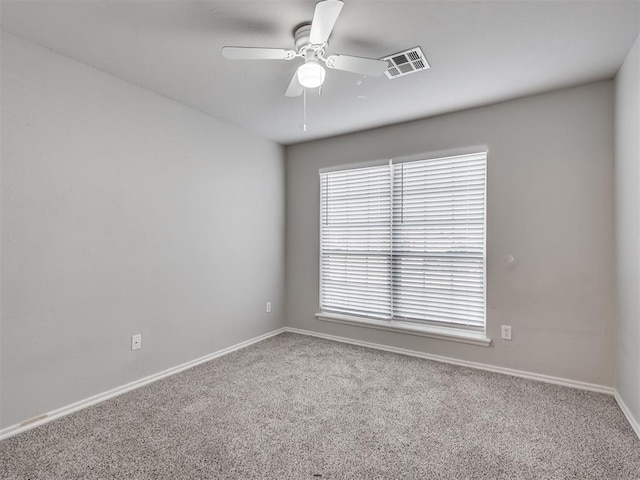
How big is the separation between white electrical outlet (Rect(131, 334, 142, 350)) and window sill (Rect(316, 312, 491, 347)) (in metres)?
1.98

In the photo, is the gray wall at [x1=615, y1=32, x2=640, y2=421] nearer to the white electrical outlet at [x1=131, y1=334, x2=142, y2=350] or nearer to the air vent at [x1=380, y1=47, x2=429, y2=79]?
the air vent at [x1=380, y1=47, x2=429, y2=79]

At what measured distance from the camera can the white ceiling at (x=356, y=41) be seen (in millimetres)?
1805

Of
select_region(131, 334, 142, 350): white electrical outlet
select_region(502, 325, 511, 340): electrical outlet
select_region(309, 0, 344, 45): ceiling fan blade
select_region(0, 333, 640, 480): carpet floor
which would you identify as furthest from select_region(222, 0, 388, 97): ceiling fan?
select_region(502, 325, 511, 340): electrical outlet

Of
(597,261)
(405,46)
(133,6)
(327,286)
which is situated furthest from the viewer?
(327,286)

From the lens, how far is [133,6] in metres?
1.81

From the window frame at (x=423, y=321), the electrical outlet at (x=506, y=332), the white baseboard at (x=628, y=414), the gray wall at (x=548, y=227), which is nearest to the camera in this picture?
the white baseboard at (x=628, y=414)

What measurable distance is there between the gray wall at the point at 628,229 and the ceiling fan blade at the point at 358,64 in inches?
62.6

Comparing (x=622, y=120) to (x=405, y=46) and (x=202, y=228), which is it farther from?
(x=202, y=228)

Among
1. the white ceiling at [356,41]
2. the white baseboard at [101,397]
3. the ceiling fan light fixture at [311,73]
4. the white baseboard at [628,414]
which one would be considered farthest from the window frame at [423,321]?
the ceiling fan light fixture at [311,73]

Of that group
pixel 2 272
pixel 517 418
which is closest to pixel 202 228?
pixel 2 272

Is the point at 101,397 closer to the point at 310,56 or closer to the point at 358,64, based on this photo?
the point at 310,56

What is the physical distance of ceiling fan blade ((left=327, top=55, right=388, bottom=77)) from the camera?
6.19 ft

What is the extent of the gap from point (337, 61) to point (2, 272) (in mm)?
2359

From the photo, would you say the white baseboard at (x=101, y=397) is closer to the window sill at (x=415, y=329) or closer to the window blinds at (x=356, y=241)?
the window sill at (x=415, y=329)
